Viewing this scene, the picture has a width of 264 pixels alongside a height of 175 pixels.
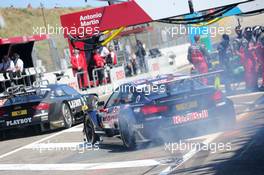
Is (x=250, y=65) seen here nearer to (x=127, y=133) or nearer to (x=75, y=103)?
(x=75, y=103)

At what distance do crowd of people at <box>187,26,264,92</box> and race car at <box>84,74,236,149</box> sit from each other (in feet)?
20.6

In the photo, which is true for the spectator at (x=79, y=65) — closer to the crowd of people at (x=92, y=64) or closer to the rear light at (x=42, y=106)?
the crowd of people at (x=92, y=64)

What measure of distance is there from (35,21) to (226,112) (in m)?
56.7

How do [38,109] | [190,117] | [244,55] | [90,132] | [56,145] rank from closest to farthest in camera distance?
[190,117] < [90,132] < [56,145] < [38,109] < [244,55]

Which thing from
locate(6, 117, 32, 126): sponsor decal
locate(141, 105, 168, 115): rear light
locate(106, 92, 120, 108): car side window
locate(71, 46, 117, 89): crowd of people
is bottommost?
locate(6, 117, 32, 126): sponsor decal

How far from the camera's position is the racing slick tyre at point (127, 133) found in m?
10.7

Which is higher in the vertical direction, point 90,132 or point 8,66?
point 8,66

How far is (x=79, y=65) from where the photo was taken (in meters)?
26.6

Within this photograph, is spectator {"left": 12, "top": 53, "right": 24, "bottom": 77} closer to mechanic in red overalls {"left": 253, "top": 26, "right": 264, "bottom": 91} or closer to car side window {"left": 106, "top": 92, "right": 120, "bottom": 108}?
mechanic in red overalls {"left": 253, "top": 26, "right": 264, "bottom": 91}

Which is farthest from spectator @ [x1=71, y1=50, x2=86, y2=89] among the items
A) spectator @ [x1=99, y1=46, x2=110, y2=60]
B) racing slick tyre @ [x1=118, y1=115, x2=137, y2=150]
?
racing slick tyre @ [x1=118, y1=115, x2=137, y2=150]

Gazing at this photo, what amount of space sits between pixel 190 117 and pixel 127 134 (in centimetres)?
113

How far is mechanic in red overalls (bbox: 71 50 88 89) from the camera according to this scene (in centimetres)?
2658

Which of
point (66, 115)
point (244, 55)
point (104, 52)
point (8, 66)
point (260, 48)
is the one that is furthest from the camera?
point (104, 52)

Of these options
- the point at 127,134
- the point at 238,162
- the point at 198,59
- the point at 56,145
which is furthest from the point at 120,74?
the point at 238,162
